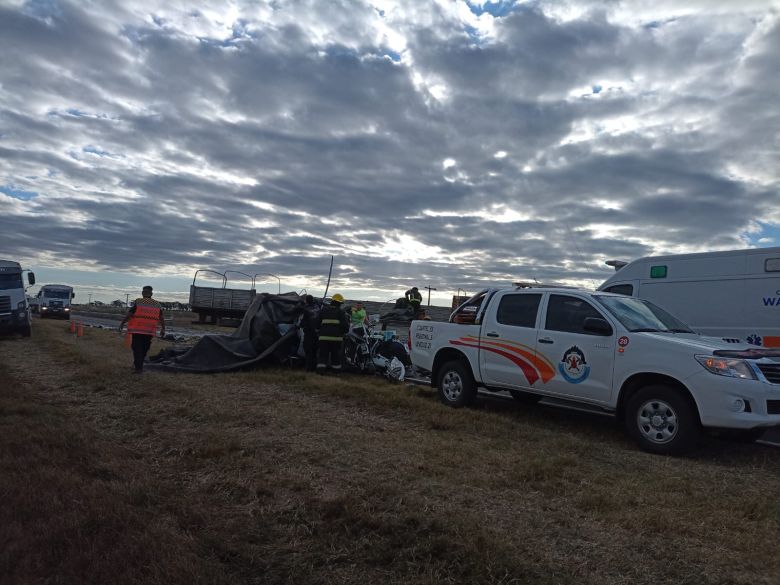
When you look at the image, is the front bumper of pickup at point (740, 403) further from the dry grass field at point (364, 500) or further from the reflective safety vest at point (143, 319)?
the reflective safety vest at point (143, 319)

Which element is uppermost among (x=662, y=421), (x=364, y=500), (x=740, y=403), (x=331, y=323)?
(x=331, y=323)

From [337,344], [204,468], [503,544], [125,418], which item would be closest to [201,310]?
[337,344]

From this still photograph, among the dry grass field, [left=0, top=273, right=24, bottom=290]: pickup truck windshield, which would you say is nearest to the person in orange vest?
the dry grass field

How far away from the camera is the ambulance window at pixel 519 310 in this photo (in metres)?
8.83

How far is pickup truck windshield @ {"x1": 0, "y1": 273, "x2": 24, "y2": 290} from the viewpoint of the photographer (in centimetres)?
2247

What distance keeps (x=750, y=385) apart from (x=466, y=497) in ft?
11.2

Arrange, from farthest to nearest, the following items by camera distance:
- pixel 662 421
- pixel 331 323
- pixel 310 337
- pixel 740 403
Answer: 1. pixel 310 337
2. pixel 331 323
3. pixel 662 421
4. pixel 740 403

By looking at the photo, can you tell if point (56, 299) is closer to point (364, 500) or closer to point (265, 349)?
point (265, 349)

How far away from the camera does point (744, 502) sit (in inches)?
205

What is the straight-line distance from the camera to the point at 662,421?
274 inches

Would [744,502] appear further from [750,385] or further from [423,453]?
[423,453]

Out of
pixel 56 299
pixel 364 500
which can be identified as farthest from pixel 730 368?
pixel 56 299

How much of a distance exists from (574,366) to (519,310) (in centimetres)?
136

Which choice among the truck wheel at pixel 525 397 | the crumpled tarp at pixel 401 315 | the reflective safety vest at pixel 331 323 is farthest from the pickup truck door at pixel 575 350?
the crumpled tarp at pixel 401 315
